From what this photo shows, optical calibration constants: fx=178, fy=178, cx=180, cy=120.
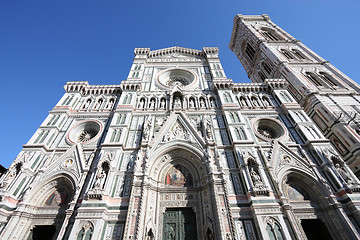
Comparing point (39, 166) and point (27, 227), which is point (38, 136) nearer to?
point (39, 166)

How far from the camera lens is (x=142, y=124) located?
13.4 metres

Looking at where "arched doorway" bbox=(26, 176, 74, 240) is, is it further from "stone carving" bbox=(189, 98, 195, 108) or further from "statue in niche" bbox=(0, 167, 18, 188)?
"stone carving" bbox=(189, 98, 195, 108)

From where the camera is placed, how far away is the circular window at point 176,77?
1817cm

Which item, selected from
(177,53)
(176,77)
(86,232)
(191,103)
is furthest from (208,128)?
(177,53)

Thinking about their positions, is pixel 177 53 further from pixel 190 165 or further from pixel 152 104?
pixel 190 165

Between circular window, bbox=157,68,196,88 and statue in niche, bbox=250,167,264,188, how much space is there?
1074cm

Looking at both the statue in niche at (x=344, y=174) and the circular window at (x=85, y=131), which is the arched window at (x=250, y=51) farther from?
the circular window at (x=85, y=131)

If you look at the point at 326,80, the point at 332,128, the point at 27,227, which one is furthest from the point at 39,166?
the point at 326,80

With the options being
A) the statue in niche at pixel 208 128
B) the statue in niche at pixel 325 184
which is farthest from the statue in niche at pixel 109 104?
the statue in niche at pixel 325 184

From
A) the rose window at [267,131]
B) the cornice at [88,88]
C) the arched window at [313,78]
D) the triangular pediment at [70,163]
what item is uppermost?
the arched window at [313,78]

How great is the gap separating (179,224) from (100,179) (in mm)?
4824

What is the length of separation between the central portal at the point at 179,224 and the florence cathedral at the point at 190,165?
0.16 ft

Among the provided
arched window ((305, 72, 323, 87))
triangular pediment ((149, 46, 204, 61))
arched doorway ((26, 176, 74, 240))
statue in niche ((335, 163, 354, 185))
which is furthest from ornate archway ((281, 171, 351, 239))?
triangular pediment ((149, 46, 204, 61))

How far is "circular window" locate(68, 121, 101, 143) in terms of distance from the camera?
13.1 metres
